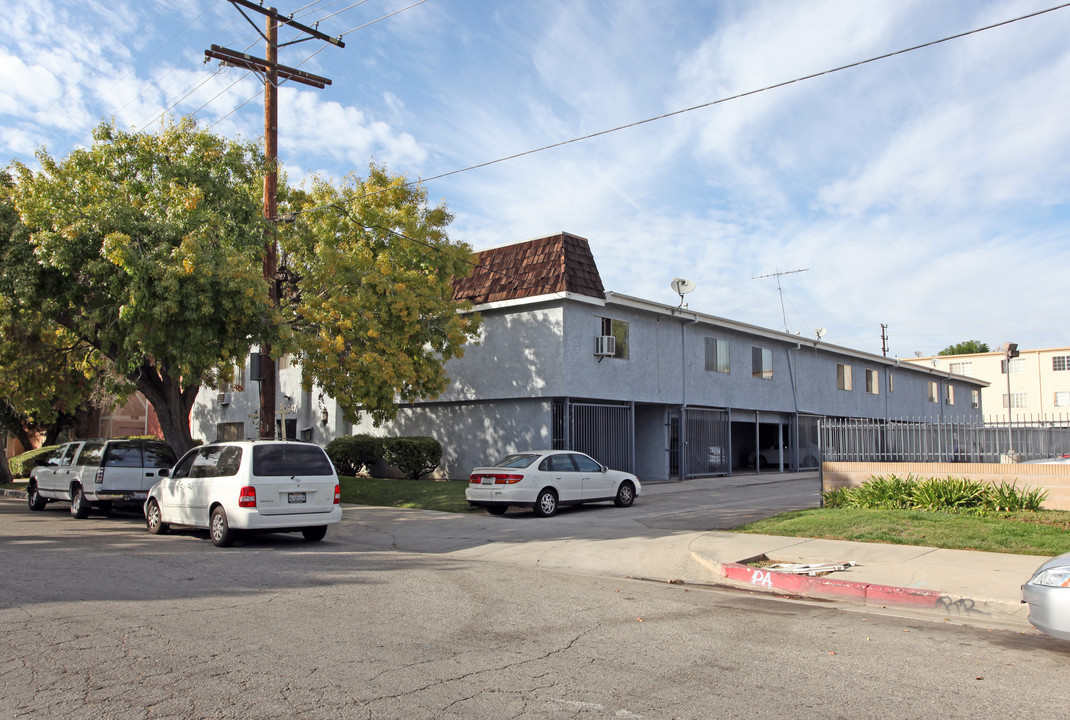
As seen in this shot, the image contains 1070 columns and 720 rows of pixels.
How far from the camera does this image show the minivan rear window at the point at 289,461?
42.3 ft

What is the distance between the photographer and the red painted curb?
28.6 feet

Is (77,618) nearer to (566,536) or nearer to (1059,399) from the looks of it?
(566,536)

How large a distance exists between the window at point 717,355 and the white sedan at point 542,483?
1173 cm

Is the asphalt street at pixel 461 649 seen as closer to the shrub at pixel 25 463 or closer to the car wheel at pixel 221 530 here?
the car wheel at pixel 221 530

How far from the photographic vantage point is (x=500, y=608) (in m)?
8.24

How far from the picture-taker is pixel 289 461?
1322 centimetres

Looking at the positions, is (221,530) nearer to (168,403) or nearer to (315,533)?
(315,533)

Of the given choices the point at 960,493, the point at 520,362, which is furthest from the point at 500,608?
the point at 520,362

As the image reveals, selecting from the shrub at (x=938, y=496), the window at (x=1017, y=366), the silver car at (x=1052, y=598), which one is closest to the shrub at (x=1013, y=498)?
the shrub at (x=938, y=496)

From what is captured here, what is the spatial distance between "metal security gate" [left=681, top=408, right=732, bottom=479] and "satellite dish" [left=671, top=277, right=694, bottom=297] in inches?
156

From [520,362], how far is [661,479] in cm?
648

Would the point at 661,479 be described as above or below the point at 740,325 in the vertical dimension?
below

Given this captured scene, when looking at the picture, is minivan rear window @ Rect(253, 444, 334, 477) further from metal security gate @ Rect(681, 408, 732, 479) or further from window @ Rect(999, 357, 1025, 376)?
window @ Rect(999, 357, 1025, 376)

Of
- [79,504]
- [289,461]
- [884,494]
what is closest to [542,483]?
[289,461]
